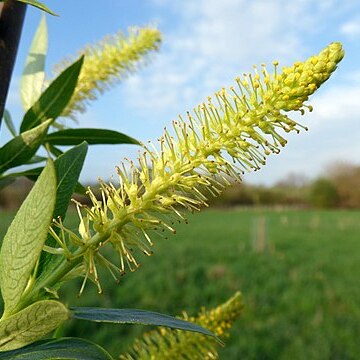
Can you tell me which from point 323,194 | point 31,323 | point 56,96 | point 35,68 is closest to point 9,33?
point 56,96

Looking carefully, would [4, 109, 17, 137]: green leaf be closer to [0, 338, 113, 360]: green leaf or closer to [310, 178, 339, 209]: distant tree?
[0, 338, 113, 360]: green leaf

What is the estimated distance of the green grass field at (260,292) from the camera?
28.0 feet

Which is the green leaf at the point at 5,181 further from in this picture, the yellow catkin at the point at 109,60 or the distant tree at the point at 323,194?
the distant tree at the point at 323,194

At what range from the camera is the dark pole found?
0.90m

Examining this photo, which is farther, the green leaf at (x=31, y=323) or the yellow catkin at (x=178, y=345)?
the yellow catkin at (x=178, y=345)

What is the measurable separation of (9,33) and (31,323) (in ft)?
1.75

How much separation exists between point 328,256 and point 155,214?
1745cm

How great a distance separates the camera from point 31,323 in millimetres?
575

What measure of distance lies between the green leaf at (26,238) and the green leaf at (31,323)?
Result: 4 cm

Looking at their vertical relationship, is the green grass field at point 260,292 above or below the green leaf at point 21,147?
below

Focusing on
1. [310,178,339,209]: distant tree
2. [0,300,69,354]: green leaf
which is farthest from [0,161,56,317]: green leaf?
[310,178,339,209]: distant tree

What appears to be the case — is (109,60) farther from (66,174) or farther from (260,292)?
(260,292)

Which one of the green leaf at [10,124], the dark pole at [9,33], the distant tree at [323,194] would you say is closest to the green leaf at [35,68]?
the green leaf at [10,124]

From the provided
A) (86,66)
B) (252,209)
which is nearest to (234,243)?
(86,66)
